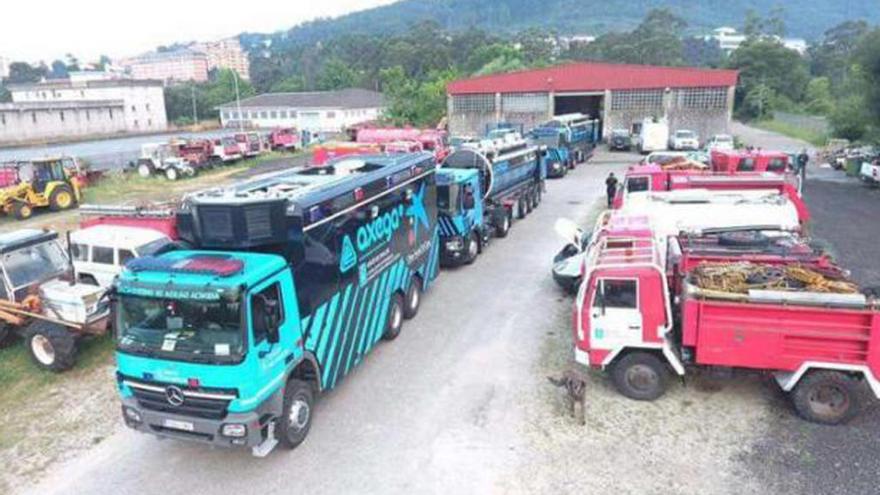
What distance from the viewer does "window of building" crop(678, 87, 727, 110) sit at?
4034 centimetres

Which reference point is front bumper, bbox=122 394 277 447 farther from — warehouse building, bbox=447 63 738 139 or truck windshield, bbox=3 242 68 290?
warehouse building, bbox=447 63 738 139

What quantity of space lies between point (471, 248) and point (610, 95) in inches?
1232

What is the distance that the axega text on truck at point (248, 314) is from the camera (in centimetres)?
668

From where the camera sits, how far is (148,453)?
26.2 ft

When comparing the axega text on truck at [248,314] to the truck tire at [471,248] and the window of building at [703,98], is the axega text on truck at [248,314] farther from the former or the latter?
the window of building at [703,98]

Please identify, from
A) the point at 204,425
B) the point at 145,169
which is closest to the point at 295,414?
the point at 204,425

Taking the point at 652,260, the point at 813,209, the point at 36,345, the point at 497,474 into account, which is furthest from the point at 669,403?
the point at 813,209

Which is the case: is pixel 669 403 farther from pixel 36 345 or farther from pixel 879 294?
pixel 36 345

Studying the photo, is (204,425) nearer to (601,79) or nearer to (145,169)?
(145,169)

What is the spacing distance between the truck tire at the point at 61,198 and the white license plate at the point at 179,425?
76.2ft

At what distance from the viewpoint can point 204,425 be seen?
22.4 feet

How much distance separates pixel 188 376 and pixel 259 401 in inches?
33.3

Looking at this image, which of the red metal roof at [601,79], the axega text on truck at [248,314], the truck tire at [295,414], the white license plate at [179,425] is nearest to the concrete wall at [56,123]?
the red metal roof at [601,79]

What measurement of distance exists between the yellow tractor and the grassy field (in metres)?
46.7
